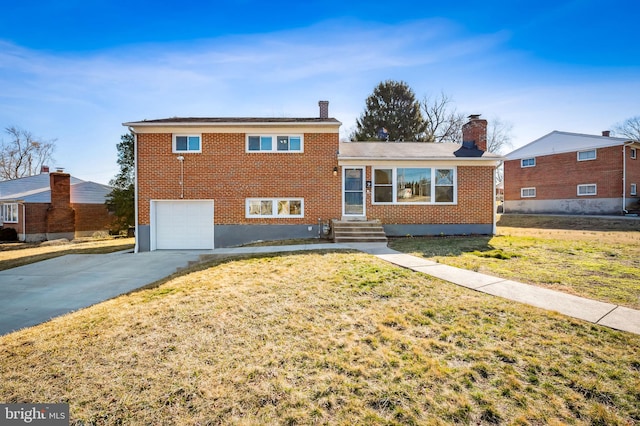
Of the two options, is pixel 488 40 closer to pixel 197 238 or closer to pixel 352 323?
pixel 352 323

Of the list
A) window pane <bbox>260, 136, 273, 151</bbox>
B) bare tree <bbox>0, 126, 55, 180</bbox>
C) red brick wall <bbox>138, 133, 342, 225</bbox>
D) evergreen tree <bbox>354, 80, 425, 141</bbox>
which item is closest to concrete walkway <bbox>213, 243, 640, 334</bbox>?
red brick wall <bbox>138, 133, 342, 225</bbox>

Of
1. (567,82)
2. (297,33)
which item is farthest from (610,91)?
(297,33)

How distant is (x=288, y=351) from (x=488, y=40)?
1334 centimetres

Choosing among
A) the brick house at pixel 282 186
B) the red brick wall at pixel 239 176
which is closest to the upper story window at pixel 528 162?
the brick house at pixel 282 186

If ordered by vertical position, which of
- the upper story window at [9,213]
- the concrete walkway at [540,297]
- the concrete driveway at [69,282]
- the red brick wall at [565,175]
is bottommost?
the concrete driveway at [69,282]

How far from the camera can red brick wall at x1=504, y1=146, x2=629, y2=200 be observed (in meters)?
22.2

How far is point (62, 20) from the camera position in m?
9.58

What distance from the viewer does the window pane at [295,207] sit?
13.3 m

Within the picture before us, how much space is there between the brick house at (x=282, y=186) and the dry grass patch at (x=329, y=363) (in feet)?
26.3

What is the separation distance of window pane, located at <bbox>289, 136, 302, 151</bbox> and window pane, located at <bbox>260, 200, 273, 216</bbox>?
2628mm

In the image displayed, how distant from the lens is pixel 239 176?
13.1 m

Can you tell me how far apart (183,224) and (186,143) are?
3.66 m

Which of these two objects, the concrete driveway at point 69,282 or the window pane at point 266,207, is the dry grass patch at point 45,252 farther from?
the window pane at point 266,207

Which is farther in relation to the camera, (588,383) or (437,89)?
(437,89)
